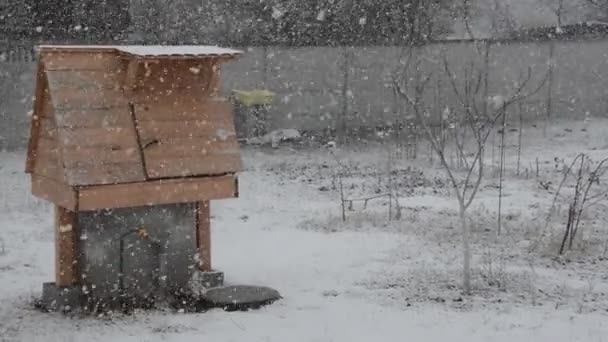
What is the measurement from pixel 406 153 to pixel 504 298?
8.13 m

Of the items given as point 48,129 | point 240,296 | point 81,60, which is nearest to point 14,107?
point 48,129

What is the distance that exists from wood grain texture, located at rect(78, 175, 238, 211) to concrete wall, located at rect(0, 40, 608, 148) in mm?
9649

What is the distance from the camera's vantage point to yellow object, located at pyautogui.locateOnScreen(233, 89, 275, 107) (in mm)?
16391

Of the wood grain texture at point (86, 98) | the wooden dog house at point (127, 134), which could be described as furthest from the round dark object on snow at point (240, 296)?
the wood grain texture at point (86, 98)

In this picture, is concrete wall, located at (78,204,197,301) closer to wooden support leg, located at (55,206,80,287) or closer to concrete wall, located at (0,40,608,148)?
wooden support leg, located at (55,206,80,287)

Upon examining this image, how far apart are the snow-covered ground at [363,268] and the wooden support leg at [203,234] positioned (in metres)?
0.54

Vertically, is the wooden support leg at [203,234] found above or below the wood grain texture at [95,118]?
below

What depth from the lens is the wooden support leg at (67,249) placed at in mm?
6742

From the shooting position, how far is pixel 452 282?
755cm

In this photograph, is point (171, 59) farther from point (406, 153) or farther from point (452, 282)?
point (406, 153)

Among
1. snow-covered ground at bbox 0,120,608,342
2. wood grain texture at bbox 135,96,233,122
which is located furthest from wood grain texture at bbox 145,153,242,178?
snow-covered ground at bbox 0,120,608,342

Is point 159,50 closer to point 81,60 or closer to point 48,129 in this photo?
point 81,60

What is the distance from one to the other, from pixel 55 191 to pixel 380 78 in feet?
40.6

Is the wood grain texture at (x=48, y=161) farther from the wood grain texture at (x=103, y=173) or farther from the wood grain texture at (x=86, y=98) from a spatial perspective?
the wood grain texture at (x=86, y=98)
